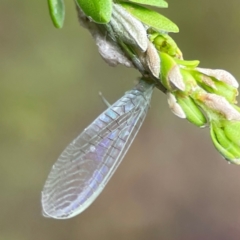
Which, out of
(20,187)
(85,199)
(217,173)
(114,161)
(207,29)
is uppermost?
(207,29)

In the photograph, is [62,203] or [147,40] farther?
[62,203]

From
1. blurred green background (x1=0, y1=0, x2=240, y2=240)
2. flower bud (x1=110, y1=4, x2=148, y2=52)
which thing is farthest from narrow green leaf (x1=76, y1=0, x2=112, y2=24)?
blurred green background (x1=0, y1=0, x2=240, y2=240)

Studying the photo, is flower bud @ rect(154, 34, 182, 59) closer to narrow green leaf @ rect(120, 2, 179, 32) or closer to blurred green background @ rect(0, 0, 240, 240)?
narrow green leaf @ rect(120, 2, 179, 32)

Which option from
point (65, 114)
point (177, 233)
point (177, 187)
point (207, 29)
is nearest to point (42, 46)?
point (65, 114)

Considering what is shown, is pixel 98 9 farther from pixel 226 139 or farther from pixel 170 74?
pixel 226 139

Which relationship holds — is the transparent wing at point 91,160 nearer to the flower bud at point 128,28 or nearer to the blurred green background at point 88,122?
the flower bud at point 128,28

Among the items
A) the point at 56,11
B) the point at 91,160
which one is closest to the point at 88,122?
the point at 91,160

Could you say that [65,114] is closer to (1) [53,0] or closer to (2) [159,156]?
(2) [159,156]
